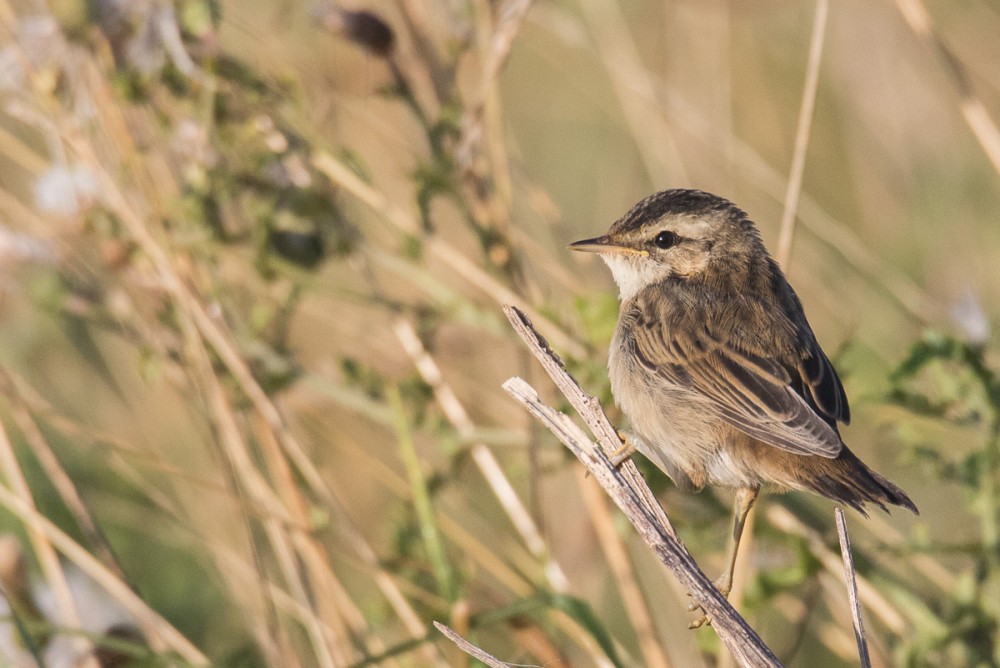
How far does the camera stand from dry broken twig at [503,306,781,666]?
2020 millimetres

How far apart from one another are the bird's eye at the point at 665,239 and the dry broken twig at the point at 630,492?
944mm

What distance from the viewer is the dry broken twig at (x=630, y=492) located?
2020 millimetres

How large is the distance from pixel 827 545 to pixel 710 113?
2.53m

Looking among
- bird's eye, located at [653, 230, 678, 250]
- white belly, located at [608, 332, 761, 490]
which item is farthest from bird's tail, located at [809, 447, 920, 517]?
bird's eye, located at [653, 230, 678, 250]

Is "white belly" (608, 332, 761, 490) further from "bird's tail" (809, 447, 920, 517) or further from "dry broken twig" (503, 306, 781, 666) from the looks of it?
"dry broken twig" (503, 306, 781, 666)

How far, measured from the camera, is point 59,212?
130 inches

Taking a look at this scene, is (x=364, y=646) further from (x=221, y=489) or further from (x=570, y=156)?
(x=570, y=156)

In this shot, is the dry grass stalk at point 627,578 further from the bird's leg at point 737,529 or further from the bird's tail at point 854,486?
the bird's tail at point 854,486

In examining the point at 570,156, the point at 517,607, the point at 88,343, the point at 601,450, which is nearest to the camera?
the point at 601,450

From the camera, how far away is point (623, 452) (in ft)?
8.80

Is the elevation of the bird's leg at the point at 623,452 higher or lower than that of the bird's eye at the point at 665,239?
lower

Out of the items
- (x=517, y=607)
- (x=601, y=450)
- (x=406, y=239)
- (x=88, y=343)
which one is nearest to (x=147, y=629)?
(x=517, y=607)

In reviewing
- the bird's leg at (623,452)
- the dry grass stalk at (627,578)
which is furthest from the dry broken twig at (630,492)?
the dry grass stalk at (627,578)

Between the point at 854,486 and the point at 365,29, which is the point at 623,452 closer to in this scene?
the point at 854,486
